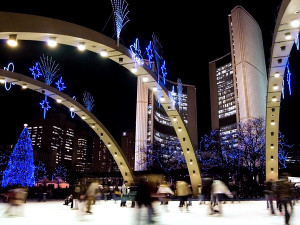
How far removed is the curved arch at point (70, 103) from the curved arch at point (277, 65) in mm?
12944

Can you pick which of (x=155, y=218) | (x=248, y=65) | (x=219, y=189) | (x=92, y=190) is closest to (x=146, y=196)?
(x=155, y=218)

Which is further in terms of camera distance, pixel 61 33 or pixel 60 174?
pixel 60 174

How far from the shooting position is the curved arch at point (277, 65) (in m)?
8.66

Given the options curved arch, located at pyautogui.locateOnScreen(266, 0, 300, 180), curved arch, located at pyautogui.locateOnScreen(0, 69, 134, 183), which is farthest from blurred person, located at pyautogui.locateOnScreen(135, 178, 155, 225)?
curved arch, located at pyautogui.locateOnScreen(0, 69, 134, 183)

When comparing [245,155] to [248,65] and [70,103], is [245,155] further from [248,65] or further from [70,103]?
[70,103]

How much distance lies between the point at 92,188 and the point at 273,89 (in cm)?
990

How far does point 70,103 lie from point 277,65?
14132 millimetres

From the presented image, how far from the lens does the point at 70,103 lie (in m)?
20.8

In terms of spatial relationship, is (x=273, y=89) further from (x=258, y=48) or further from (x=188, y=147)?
(x=258, y=48)

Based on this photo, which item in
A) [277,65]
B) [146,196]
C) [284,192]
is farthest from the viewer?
[277,65]

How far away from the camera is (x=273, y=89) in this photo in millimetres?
14406

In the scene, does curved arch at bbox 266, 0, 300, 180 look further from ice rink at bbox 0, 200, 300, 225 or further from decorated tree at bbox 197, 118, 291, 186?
decorated tree at bbox 197, 118, 291, 186

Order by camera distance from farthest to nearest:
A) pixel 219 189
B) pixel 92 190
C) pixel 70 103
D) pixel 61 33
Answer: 1. pixel 70 103
2. pixel 219 189
3. pixel 92 190
4. pixel 61 33

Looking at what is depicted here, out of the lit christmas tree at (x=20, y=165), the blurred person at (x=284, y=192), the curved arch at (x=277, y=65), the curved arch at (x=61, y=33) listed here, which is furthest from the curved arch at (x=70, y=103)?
the lit christmas tree at (x=20, y=165)
